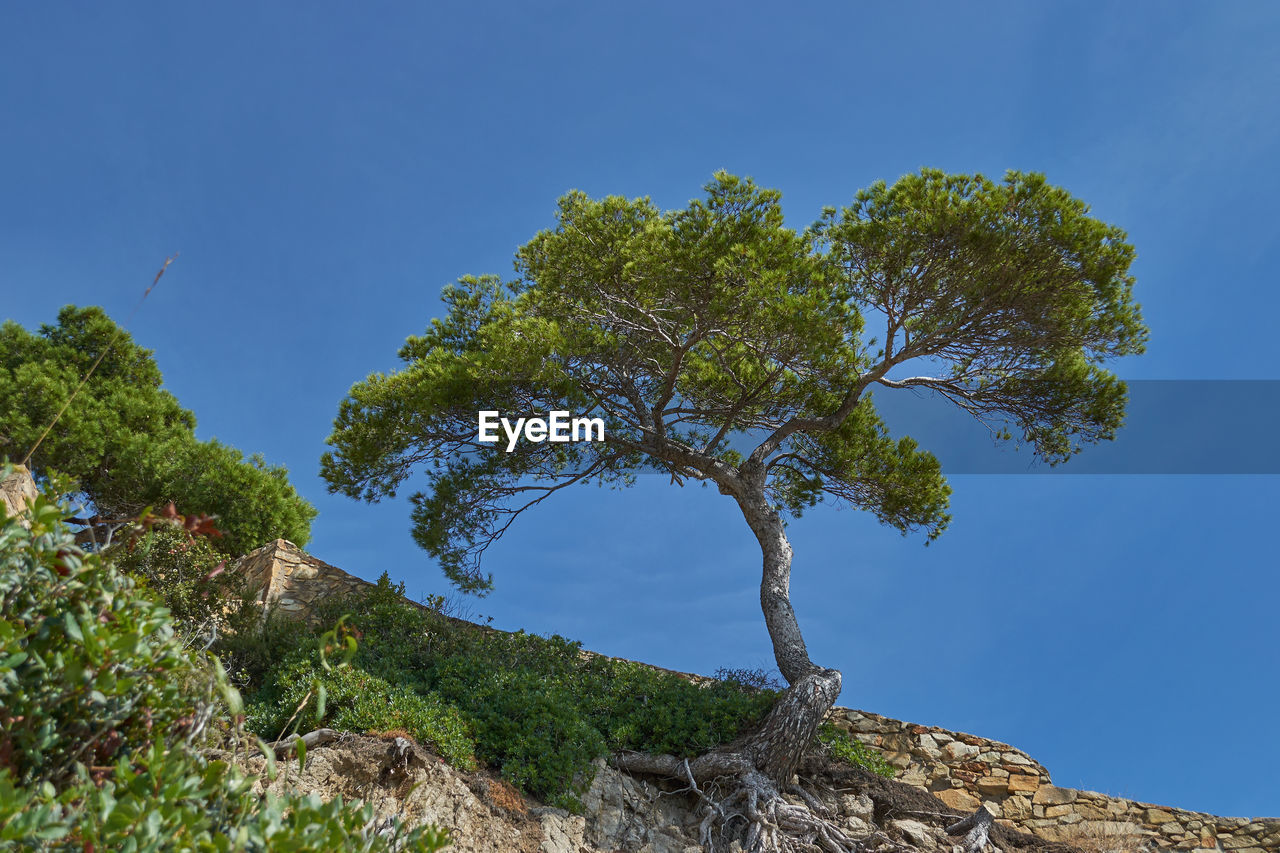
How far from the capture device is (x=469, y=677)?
8.57 m

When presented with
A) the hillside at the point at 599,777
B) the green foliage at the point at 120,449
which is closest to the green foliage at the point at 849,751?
the hillside at the point at 599,777

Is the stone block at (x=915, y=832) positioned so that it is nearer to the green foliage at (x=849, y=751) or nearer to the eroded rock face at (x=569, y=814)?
the eroded rock face at (x=569, y=814)

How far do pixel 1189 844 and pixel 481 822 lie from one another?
9025 millimetres

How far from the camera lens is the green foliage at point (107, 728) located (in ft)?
7.38

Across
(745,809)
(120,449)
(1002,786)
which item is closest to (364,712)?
(745,809)

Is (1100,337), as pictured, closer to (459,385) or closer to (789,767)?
(789,767)

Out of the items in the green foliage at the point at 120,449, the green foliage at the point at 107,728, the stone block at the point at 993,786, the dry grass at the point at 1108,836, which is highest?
the green foliage at the point at 120,449

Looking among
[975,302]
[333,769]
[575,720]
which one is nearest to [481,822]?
[333,769]

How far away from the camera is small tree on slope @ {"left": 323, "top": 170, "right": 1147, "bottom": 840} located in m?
10.3

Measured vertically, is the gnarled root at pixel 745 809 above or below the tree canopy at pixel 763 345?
below

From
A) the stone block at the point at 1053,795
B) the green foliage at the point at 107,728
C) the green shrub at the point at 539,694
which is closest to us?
the green foliage at the point at 107,728

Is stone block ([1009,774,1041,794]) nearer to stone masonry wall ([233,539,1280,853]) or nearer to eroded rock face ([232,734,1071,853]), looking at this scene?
stone masonry wall ([233,539,1280,853])

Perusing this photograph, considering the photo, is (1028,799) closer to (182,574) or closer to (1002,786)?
(1002,786)

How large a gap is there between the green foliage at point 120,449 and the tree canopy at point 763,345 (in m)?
2.44
